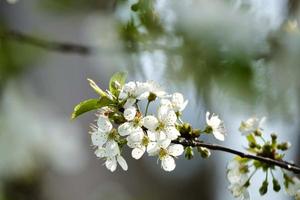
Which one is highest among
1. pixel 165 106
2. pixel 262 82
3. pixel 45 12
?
pixel 45 12

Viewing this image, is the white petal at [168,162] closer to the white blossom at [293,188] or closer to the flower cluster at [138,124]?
the flower cluster at [138,124]

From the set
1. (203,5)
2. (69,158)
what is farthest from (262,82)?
(69,158)

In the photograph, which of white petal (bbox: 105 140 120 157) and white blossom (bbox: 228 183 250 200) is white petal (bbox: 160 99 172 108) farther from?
white blossom (bbox: 228 183 250 200)

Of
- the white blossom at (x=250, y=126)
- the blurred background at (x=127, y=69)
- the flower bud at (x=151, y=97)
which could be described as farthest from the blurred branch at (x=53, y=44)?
the flower bud at (x=151, y=97)

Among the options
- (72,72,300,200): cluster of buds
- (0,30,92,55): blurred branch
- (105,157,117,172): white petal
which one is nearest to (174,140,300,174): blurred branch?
(72,72,300,200): cluster of buds

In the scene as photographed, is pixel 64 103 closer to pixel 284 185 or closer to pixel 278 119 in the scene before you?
pixel 278 119

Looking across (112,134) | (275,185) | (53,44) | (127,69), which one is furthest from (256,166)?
(53,44)
